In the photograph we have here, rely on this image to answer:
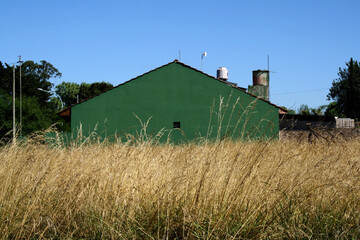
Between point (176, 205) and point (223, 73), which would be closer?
point (176, 205)

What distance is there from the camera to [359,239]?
3197 millimetres

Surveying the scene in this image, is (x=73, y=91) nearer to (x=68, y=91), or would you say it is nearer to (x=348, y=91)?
(x=68, y=91)

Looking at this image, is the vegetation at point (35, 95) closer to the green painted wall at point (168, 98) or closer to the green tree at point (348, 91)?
the green painted wall at point (168, 98)

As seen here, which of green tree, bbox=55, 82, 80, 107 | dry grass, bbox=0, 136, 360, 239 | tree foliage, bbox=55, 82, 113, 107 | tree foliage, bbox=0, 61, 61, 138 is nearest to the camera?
dry grass, bbox=0, 136, 360, 239

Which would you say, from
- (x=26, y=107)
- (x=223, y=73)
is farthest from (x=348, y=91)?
(x=26, y=107)

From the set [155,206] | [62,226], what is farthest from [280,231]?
[62,226]

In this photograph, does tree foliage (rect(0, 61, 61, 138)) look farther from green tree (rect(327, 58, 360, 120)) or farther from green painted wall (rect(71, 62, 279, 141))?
green tree (rect(327, 58, 360, 120))

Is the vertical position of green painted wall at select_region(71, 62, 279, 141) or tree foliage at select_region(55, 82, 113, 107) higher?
tree foliage at select_region(55, 82, 113, 107)

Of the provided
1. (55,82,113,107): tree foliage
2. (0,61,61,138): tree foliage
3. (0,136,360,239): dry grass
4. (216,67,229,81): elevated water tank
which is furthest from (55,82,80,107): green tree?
(0,136,360,239): dry grass

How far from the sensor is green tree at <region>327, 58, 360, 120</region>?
48.1 m

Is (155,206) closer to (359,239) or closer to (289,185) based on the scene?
(289,185)

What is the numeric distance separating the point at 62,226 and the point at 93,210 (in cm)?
32

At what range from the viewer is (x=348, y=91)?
49.2 metres

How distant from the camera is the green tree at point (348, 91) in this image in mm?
48062
